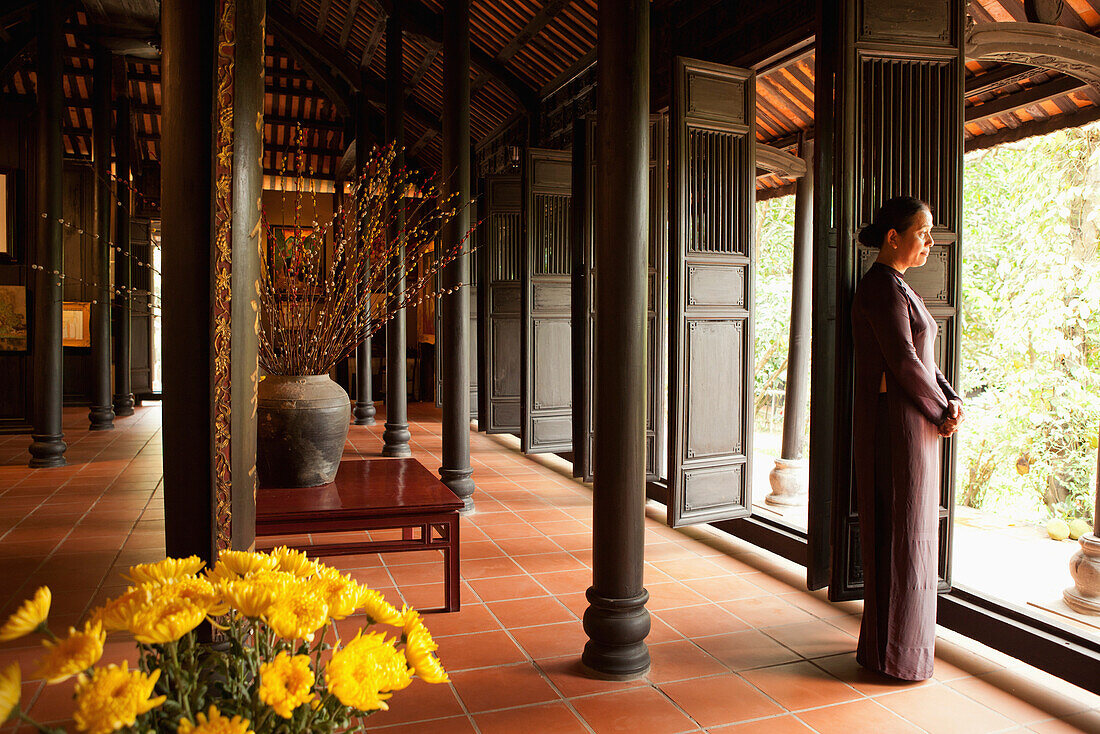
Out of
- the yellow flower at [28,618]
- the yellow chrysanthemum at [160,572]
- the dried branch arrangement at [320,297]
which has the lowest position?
the yellow chrysanthemum at [160,572]

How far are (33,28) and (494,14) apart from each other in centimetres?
462

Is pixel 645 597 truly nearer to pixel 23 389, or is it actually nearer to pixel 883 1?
pixel 883 1

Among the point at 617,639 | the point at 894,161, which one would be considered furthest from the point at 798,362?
the point at 617,639

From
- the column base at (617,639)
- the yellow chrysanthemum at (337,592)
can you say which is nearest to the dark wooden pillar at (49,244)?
the column base at (617,639)

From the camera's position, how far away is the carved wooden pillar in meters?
2.11

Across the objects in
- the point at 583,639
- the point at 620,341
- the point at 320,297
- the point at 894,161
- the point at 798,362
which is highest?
the point at 894,161

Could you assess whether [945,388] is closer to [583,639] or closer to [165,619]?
[583,639]

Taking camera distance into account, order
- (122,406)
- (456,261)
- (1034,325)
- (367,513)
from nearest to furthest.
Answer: (367,513)
(456,261)
(1034,325)
(122,406)

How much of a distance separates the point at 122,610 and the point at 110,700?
0.37ft

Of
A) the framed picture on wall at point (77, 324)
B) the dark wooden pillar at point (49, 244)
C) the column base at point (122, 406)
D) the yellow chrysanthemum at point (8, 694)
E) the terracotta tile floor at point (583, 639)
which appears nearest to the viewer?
the yellow chrysanthemum at point (8, 694)

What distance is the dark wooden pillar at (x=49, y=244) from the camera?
6137 mm

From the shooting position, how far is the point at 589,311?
5180mm

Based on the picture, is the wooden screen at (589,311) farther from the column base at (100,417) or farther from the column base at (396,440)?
the column base at (100,417)

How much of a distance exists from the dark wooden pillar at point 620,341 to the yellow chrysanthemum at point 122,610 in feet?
6.52
